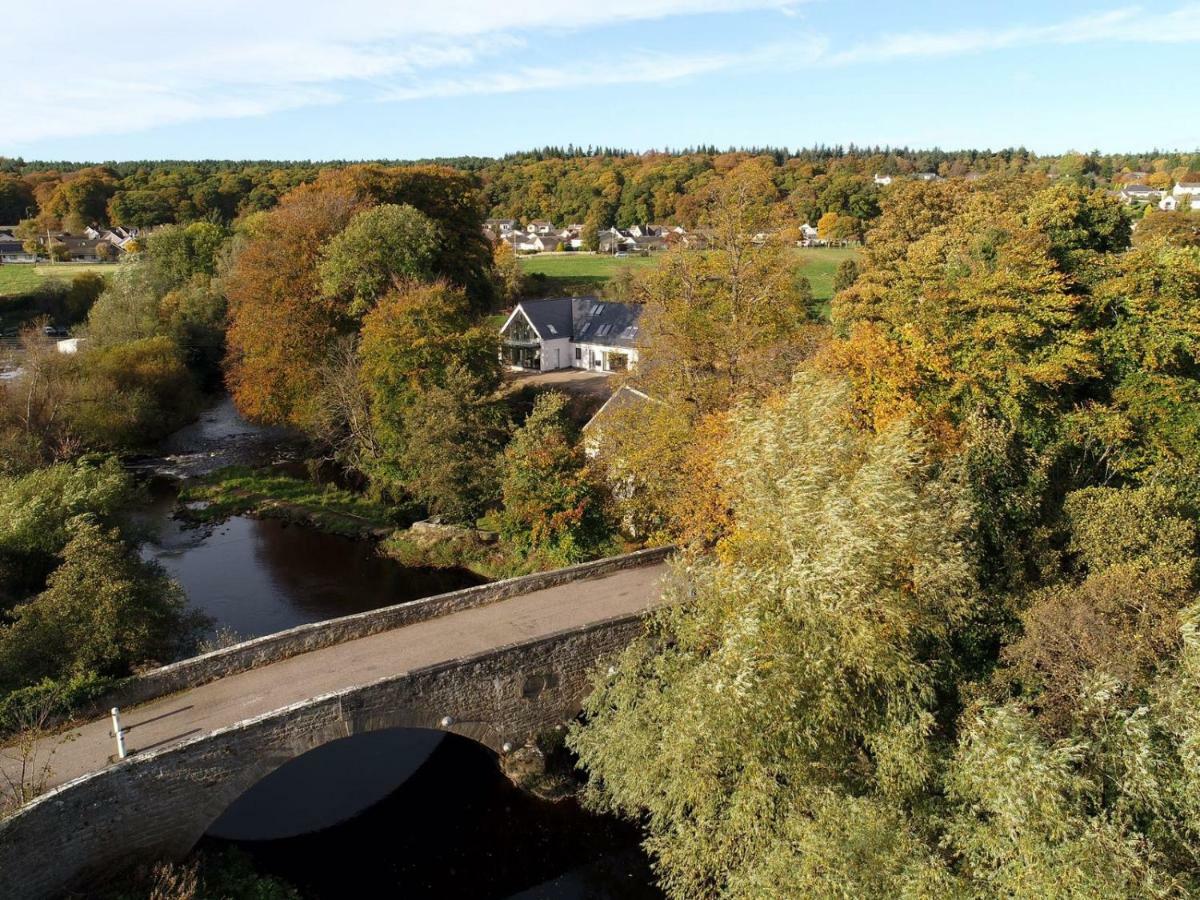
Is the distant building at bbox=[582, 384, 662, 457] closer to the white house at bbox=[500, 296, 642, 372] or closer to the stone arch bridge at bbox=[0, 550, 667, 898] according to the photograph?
the stone arch bridge at bbox=[0, 550, 667, 898]

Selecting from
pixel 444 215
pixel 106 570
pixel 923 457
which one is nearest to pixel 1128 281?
pixel 923 457

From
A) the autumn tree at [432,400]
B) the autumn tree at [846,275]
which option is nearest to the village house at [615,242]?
the autumn tree at [846,275]

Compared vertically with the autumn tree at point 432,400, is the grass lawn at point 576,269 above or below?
above

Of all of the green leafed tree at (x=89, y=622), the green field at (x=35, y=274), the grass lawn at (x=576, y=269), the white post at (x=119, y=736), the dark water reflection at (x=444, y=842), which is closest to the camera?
the white post at (x=119, y=736)

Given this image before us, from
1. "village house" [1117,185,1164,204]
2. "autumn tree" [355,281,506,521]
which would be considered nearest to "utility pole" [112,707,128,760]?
"autumn tree" [355,281,506,521]

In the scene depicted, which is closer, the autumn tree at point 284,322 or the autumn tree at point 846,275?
the autumn tree at point 284,322

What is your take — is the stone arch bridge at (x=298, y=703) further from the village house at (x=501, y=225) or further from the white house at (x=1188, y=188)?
the white house at (x=1188, y=188)
